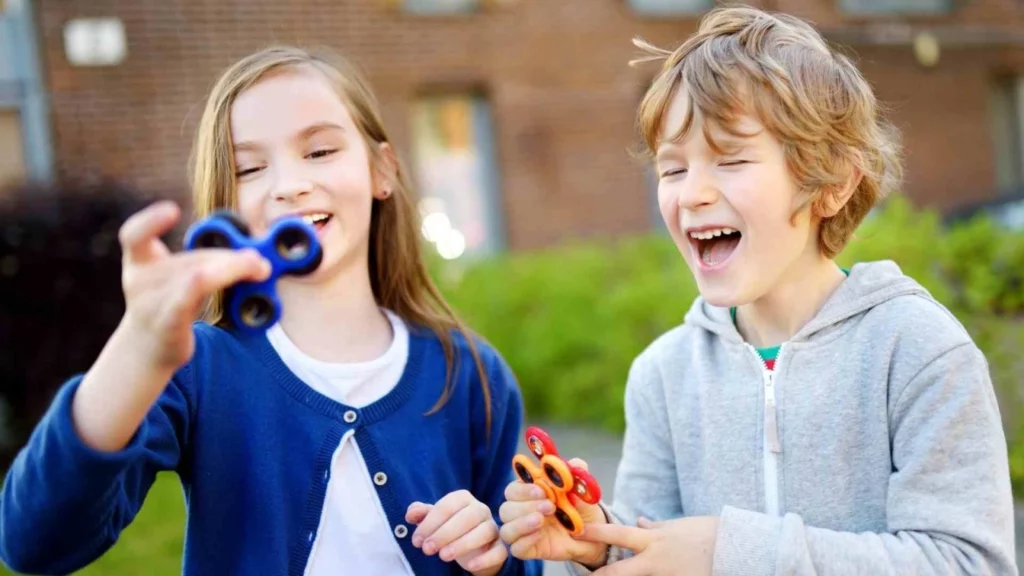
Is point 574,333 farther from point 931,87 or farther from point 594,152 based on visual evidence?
point 931,87

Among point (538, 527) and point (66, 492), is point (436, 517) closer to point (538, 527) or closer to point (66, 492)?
point (538, 527)

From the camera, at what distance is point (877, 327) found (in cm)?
185

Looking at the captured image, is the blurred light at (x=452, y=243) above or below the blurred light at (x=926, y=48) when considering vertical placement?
below

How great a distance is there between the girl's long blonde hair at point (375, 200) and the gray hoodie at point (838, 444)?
1.34 feet

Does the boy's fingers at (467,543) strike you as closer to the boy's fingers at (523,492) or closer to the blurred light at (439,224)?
the boy's fingers at (523,492)

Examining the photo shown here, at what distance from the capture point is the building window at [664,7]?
35.7 feet

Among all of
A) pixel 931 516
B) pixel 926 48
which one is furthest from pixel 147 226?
pixel 926 48

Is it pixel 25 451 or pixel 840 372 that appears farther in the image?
pixel 840 372

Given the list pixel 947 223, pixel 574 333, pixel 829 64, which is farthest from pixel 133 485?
pixel 947 223

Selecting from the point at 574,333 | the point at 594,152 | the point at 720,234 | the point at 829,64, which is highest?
the point at 829,64

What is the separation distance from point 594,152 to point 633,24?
1356 millimetres

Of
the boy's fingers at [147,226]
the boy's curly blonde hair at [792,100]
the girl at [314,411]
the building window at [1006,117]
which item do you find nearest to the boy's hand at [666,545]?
the girl at [314,411]

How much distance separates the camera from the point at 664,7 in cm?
1095

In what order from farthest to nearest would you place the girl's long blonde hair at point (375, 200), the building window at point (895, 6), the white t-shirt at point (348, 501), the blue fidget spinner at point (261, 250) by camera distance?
the building window at point (895, 6), the girl's long blonde hair at point (375, 200), the white t-shirt at point (348, 501), the blue fidget spinner at point (261, 250)
